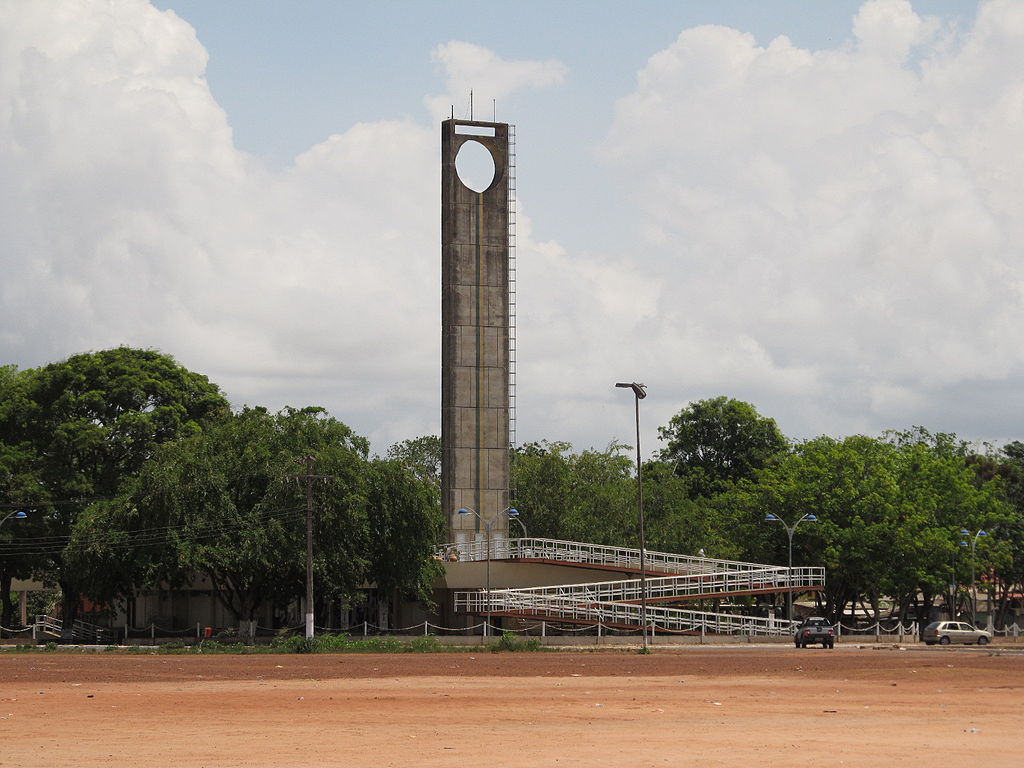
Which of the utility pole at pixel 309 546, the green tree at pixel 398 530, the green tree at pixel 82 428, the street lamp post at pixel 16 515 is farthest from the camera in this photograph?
the green tree at pixel 82 428

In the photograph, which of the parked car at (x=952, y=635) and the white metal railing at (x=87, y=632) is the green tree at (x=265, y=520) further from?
the parked car at (x=952, y=635)

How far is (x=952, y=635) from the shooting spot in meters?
65.2

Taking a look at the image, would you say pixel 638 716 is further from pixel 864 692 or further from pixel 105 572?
pixel 105 572

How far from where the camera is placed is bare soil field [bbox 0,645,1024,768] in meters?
17.0

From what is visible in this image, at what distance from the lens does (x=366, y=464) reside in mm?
63406

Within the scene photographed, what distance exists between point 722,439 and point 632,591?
186 ft

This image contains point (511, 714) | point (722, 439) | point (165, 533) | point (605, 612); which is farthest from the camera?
point (722, 439)

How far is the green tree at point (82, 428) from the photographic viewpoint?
6925cm

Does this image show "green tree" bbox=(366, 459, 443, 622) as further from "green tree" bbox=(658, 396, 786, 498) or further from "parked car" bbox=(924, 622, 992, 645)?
"green tree" bbox=(658, 396, 786, 498)

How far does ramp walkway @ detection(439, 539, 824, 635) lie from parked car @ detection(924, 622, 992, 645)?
6.32 meters

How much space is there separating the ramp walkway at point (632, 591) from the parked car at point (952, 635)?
6324 mm

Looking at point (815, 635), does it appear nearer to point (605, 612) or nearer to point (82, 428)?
point (605, 612)

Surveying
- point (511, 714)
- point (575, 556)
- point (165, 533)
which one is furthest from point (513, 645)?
point (511, 714)

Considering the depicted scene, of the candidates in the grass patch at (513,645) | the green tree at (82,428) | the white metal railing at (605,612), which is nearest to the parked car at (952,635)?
the white metal railing at (605,612)
